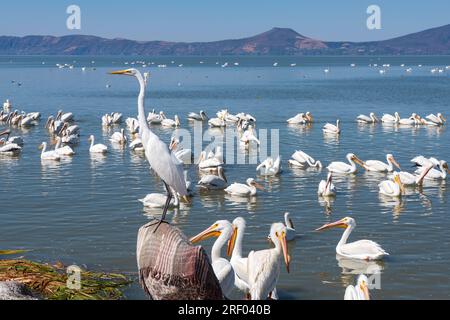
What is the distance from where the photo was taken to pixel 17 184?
63.7ft

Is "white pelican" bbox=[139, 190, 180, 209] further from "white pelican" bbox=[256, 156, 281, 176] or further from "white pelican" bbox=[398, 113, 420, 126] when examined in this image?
"white pelican" bbox=[398, 113, 420, 126]

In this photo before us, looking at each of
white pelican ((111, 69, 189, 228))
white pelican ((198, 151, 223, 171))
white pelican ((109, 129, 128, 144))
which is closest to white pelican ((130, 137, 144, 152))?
white pelican ((109, 129, 128, 144))

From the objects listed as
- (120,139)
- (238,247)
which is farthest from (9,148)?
(238,247)

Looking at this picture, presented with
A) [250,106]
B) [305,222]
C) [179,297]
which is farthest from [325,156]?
[250,106]

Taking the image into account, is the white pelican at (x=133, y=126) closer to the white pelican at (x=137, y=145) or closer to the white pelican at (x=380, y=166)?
the white pelican at (x=137, y=145)

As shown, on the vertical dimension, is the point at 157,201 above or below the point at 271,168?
below

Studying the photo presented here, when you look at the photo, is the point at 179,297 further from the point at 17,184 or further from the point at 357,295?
the point at 17,184

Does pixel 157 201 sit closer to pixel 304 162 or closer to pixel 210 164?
pixel 210 164

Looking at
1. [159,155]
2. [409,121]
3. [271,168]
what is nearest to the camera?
[159,155]

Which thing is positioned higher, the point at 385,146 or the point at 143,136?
the point at 143,136

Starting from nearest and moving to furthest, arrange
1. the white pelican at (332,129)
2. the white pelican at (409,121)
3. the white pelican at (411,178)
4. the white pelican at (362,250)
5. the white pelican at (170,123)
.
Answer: the white pelican at (362,250) < the white pelican at (411,178) < the white pelican at (332,129) < the white pelican at (409,121) < the white pelican at (170,123)

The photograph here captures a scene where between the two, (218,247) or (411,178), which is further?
(411,178)

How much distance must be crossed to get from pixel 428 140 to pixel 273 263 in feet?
67.0

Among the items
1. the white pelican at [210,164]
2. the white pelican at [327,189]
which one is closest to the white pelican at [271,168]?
the white pelican at [210,164]
